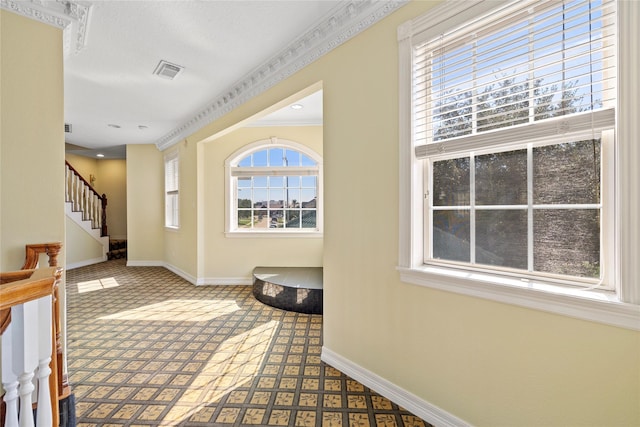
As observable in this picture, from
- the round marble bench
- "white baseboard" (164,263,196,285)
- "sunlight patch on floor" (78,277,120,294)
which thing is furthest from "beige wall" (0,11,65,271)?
"sunlight patch on floor" (78,277,120,294)

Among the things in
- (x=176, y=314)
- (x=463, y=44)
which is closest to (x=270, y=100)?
(x=463, y=44)

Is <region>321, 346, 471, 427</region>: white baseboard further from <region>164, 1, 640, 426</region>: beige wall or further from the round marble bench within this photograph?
the round marble bench

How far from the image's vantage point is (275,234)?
485 centimetres

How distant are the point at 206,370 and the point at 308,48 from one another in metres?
2.79

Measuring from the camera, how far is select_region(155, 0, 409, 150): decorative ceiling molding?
200cm

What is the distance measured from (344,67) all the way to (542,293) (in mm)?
1935

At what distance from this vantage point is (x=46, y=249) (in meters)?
2.05

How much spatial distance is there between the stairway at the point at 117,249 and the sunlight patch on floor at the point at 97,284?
93.7 inches

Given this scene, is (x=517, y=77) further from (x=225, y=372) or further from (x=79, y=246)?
(x=79, y=246)

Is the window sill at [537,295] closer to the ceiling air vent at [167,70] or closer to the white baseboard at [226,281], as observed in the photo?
the ceiling air vent at [167,70]

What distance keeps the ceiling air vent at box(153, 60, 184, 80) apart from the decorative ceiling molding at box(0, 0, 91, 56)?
67cm

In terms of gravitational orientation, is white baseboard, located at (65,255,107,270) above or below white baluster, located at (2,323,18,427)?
below

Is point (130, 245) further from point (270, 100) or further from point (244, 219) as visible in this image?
point (270, 100)

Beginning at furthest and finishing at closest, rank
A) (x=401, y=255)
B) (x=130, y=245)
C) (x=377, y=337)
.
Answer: (x=130, y=245) → (x=377, y=337) → (x=401, y=255)
